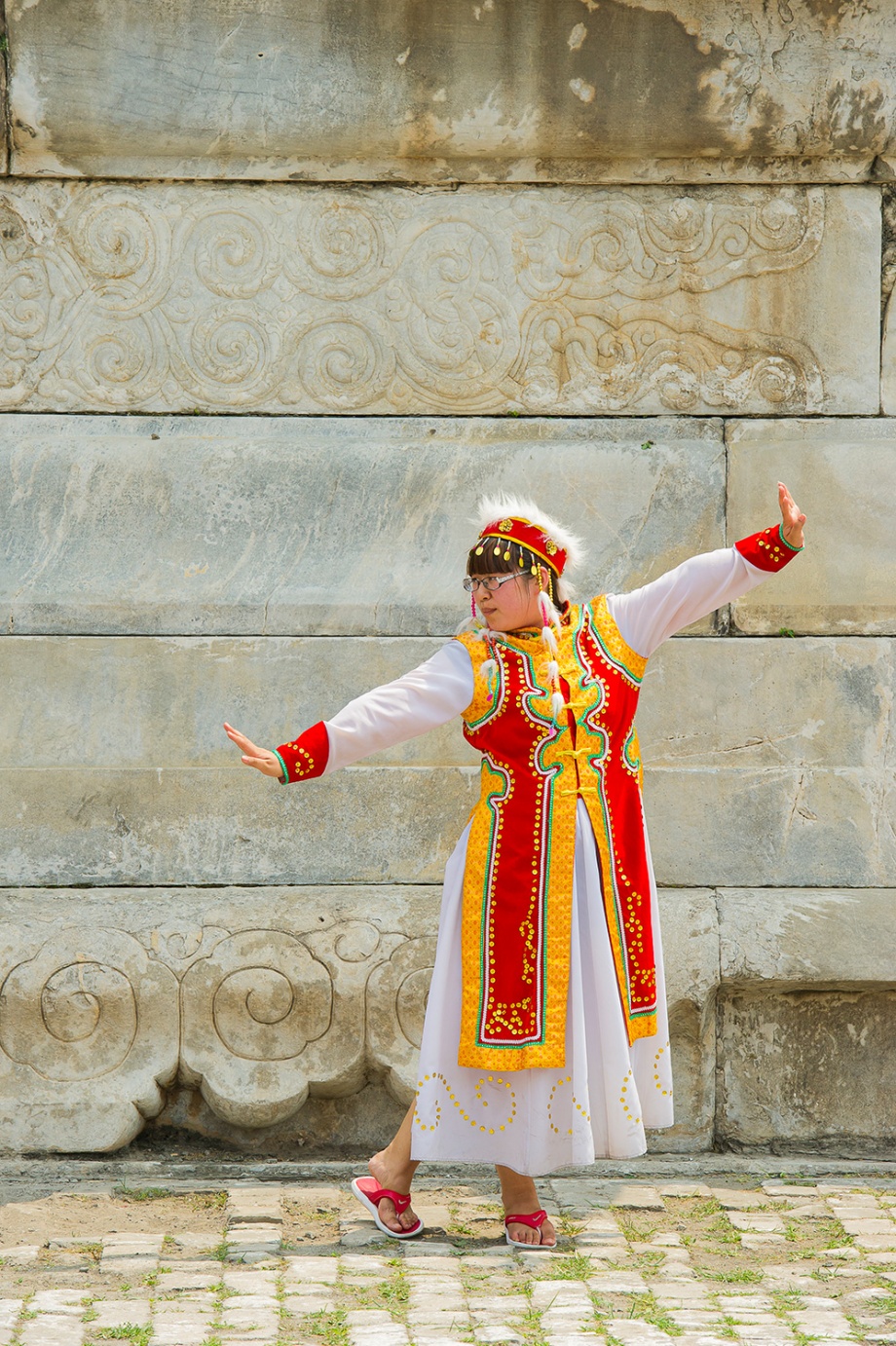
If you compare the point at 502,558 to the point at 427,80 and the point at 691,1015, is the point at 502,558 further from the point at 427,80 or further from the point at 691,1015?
the point at 427,80

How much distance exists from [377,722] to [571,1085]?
0.97 meters

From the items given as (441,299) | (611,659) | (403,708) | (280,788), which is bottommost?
(280,788)

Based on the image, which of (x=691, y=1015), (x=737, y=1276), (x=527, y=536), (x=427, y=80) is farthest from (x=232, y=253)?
(x=737, y=1276)

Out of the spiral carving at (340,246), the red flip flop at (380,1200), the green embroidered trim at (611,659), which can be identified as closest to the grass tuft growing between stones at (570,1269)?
the red flip flop at (380,1200)

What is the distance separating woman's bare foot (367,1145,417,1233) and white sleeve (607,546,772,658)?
4.60ft

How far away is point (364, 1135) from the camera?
456 centimetres

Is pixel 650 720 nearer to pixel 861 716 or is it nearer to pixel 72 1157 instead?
pixel 861 716

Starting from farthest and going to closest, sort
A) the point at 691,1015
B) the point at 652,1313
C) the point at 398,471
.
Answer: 1. the point at 398,471
2. the point at 691,1015
3. the point at 652,1313

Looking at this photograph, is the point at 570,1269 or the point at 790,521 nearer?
the point at 570,1269

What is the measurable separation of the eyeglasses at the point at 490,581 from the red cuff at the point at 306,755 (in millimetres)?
524

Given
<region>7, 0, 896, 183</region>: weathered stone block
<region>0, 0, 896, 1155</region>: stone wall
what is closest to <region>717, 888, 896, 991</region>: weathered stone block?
<region>0, 0, 896, 1155</region>: stone wall

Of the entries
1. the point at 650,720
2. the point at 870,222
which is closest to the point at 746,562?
the point at 650,720

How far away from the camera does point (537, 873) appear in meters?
3.68

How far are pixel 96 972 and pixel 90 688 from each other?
33.1 inches
